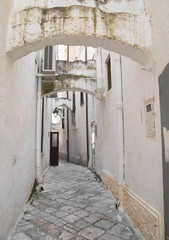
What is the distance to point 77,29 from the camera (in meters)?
2.69

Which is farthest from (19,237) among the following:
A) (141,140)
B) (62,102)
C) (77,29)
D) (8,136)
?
(62,102)

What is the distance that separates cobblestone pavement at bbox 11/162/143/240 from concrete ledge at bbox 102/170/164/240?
0.16 metres

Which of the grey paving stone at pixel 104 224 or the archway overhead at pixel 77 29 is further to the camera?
the grey paving stone at pixel 104 224

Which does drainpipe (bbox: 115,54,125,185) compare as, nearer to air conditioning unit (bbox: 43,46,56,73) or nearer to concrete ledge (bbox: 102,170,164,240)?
concrete ledge (bbox: 102,170,164,240)

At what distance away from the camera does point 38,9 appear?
2740 millimetres

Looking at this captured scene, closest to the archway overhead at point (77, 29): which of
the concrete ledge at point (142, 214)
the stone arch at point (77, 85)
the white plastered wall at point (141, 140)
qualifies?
the white plastered wall at point (141, 140)

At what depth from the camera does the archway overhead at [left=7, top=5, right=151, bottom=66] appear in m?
2.65

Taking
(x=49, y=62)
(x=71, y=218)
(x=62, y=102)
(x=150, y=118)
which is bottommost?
(x=71, y=218)

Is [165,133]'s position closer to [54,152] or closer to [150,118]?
[150,118]

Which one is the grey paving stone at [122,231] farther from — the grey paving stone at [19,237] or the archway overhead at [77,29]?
the archway overhead at [77,29]

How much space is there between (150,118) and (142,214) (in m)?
1.54

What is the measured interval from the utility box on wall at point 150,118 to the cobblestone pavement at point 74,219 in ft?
5.47

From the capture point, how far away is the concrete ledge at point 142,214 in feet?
8.07

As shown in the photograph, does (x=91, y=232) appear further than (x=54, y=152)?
No
